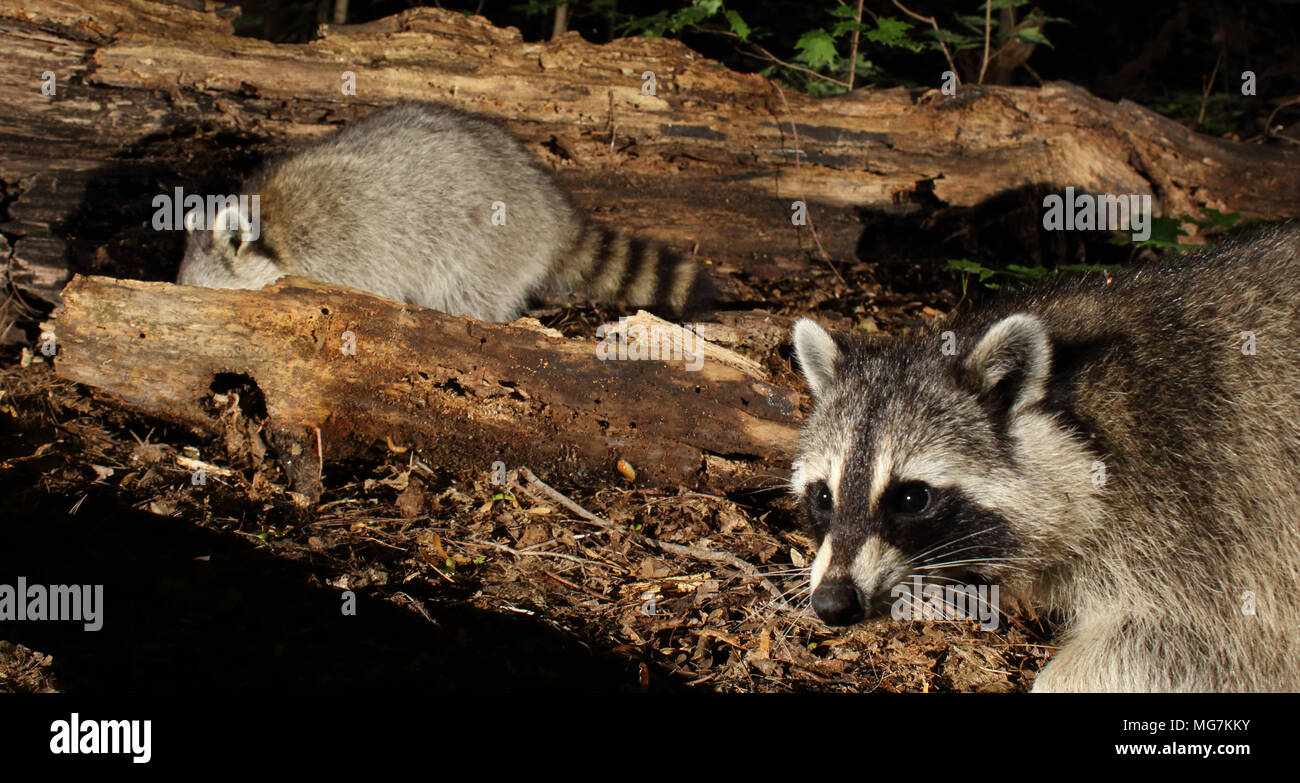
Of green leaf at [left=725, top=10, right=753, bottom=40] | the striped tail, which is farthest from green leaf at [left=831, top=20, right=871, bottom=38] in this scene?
the striped tail

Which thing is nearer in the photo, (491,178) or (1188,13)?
(491,178)

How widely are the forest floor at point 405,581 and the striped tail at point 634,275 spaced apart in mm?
906

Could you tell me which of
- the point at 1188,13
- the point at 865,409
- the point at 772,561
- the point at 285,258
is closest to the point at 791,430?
the point at 772,561

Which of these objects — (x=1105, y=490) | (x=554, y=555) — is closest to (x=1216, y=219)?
(x=1105, y=490)

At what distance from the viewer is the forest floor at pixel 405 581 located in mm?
2992

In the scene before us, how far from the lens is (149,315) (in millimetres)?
4434

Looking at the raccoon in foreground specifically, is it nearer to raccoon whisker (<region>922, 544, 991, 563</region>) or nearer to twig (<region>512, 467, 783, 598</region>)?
raccoon whisker (<region>922, 544, 991, 563</region>)

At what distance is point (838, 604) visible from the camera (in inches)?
121

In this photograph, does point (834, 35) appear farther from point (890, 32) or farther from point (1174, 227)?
point (1174, 227)

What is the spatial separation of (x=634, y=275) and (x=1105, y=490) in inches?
133

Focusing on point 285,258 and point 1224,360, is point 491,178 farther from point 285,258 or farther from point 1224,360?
point 1224,360

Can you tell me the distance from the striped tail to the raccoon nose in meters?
2.59

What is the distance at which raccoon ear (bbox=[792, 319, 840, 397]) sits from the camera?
Answer: 3691mm

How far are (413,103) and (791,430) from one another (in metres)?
3.80
